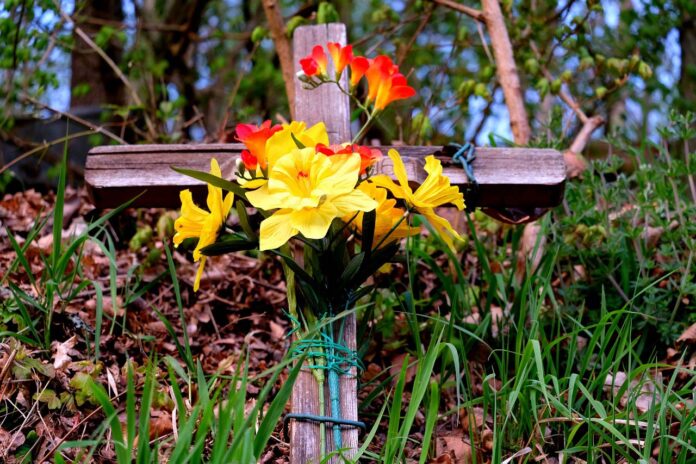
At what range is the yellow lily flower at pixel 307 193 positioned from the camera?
1.46m

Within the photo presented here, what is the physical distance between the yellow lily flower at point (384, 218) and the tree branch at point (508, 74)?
119cm

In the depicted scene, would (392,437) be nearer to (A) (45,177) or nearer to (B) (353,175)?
(B) (353,175)

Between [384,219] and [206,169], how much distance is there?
23.6 inches

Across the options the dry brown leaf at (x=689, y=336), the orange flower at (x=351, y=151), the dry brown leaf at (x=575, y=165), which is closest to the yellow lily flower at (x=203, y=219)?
the orange flower at (x=351, y=151)

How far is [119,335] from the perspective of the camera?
2.24m

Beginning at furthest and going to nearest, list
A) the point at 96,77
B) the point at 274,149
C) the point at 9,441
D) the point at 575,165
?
the point at 96,77 < the point at 575,165 < the point at 9,441 < the point at 274,149

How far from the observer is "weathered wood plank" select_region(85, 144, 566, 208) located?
1.98 meters

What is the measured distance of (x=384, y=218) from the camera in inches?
66.4

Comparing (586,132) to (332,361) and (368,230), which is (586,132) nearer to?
(368,230)

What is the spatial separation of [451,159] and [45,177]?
3.12 meters

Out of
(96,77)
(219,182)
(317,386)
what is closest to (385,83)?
(219,182)

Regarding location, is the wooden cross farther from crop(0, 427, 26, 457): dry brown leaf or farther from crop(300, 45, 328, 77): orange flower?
crop(0, 427, 26, 457): dry brown leaf

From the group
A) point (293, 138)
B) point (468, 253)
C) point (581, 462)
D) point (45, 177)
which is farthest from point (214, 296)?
point (45, 177)

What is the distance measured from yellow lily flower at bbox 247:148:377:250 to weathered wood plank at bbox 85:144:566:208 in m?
0.47
